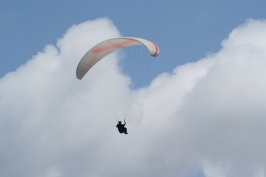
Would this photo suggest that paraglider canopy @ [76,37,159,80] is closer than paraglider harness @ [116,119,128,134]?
Yes

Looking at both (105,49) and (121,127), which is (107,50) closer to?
(105,49)

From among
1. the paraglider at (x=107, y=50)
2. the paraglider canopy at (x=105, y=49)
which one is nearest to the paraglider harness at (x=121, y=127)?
the paraglider at (x=107, y=50)

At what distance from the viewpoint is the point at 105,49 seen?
43250 millimetres

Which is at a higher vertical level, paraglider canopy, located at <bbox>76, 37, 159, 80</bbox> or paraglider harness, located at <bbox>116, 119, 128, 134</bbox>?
paraglider canopy, located at <bbox>76, 37, 159, 80</bbox>

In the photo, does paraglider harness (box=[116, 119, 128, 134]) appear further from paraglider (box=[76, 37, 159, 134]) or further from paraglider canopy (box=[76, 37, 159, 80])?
paraglider canopy (box=[76, 37, 159, 80])

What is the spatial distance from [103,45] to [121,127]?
347 inches

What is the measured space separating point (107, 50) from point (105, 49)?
449 mm

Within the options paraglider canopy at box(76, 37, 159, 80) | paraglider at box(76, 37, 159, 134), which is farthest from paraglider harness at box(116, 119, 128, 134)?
paraglider canopy at box(76, 37, 159, 80)

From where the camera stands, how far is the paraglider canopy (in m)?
40.6

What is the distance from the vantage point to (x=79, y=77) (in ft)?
150

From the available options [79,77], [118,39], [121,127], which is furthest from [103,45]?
[121,127]

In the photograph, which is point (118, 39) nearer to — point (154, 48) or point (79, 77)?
point (154, 48)

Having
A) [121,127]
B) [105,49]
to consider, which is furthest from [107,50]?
[121,127]

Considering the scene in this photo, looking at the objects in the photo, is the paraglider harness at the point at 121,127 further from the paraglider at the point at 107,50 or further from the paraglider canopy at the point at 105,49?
the paraglider canopy at the point at 105,49
